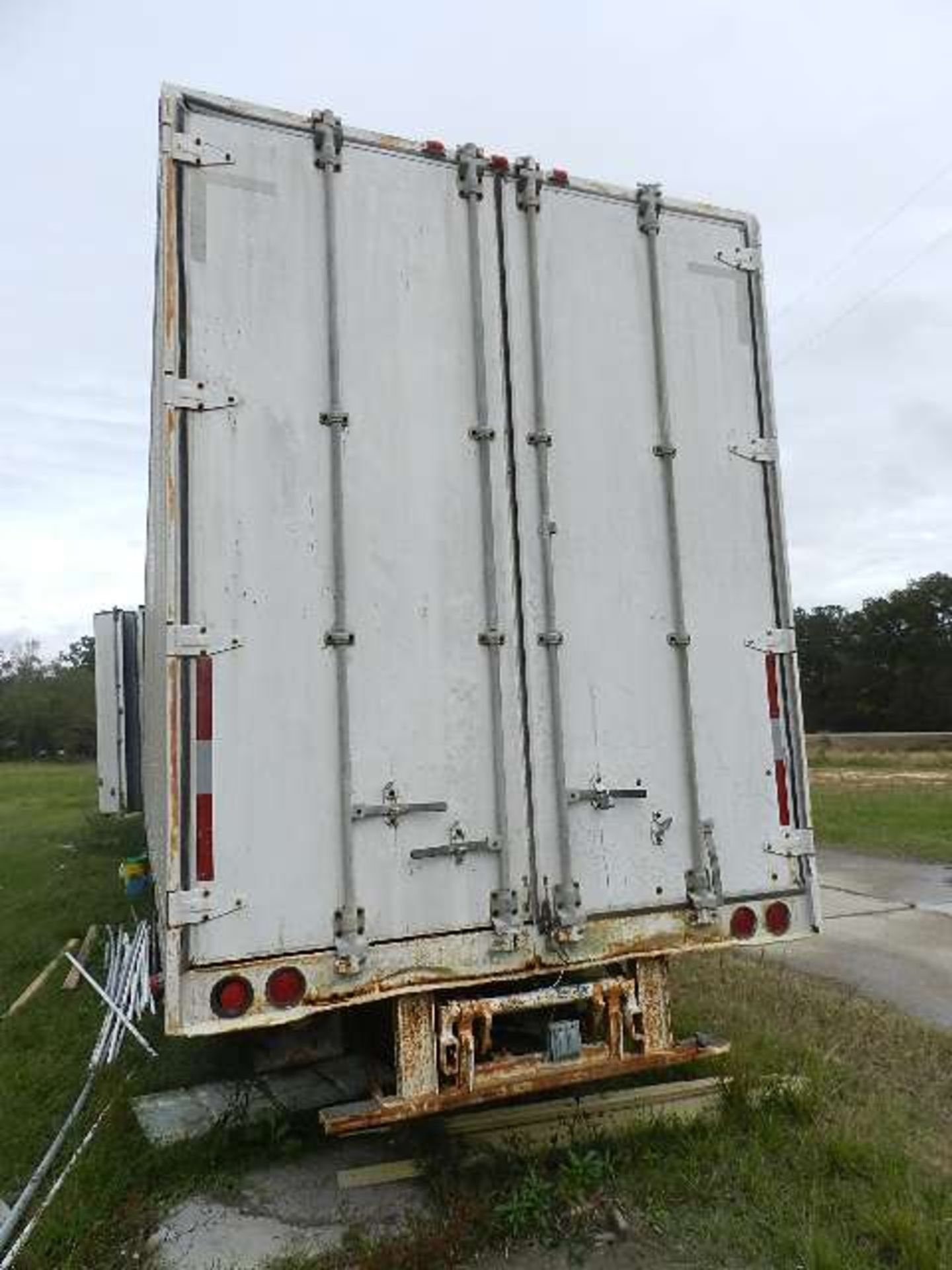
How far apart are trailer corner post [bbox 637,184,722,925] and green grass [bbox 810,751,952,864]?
936 centimetres

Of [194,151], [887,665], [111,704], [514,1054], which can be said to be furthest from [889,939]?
[887,665]

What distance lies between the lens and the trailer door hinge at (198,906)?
3422 mm

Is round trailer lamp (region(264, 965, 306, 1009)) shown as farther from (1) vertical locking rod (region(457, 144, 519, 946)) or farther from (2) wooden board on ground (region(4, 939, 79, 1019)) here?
(2) wooden board on ground (region(4, 939, 79, 1019))

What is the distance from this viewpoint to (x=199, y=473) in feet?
12.0

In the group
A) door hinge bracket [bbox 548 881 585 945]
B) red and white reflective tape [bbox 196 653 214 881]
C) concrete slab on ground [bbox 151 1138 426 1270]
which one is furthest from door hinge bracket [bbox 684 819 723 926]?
red and white reflective tape [bbox 196 653 214 881]

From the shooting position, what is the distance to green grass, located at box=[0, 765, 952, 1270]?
3570 millimetres

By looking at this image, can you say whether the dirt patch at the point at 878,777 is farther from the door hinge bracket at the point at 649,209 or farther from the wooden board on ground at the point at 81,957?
the door hinge bracket at the point at 649,209

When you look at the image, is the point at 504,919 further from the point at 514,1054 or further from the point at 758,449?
the point at 758,449

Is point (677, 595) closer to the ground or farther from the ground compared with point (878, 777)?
farther from the ground

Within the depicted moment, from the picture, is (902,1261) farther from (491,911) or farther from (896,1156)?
(491,911)

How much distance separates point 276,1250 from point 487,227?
3.86m

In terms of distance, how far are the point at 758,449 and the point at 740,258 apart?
2.84 ft

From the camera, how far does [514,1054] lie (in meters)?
4.08

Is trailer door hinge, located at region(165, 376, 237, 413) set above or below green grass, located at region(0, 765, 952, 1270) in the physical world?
above
